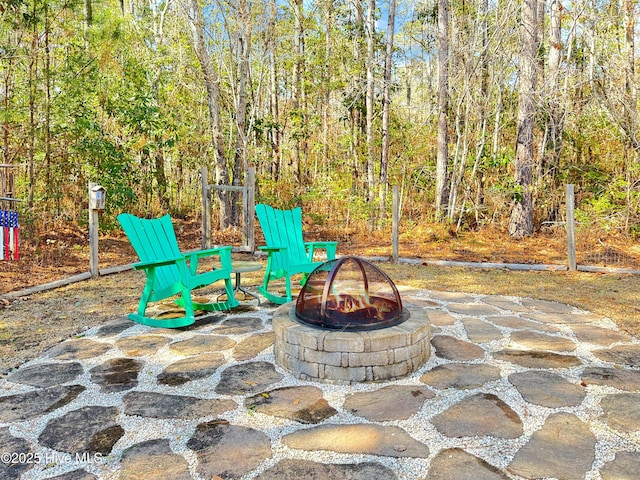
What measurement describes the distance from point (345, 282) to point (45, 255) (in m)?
5.17

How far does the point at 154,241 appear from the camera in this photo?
3.83 m

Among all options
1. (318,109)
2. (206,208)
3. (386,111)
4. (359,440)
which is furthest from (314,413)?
(318,109)

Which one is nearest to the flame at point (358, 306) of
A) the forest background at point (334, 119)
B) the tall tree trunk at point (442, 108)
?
the forest background at point (334, 119)

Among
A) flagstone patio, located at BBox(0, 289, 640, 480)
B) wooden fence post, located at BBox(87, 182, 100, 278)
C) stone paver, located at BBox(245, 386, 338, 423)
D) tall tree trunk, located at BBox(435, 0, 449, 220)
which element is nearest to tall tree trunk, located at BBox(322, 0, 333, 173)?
tall tree trunk, located at BBox(435, 0, 449, 220)

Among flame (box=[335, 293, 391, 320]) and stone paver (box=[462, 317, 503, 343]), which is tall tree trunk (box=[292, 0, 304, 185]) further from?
flame (box=[335, 293, 391, 320])

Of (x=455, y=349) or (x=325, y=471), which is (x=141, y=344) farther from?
(x=455, y=349)

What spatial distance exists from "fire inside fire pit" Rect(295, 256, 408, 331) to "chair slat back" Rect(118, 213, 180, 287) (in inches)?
52.8

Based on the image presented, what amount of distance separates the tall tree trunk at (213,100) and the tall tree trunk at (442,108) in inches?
169

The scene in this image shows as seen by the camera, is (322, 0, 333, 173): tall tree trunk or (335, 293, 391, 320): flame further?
(322, 0, 333, 173): tall tree trunk

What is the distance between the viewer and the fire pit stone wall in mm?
2502

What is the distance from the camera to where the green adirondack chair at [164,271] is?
3.47 meters

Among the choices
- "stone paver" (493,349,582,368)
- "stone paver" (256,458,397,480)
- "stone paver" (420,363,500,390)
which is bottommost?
"stone paver" (256,458,397,480)

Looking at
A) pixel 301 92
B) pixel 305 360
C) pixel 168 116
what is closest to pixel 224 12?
pixel 168 116

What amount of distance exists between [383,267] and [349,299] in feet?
11.2
